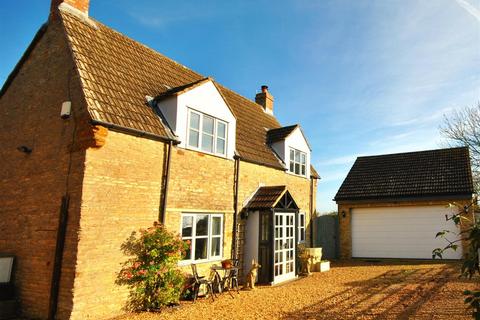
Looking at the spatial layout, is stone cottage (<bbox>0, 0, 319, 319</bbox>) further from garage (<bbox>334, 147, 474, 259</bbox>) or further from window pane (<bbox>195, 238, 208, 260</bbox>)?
garage (<bbox>334, 147, 474, 259</bbox>)

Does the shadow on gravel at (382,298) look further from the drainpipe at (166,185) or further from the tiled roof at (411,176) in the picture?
the tiled roof at (411,176)

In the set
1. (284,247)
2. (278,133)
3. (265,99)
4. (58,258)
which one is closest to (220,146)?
(284,247)

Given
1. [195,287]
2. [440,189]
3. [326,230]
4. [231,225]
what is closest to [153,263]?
[195,287]

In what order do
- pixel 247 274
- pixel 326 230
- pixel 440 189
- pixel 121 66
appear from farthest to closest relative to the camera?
pixel 326 230 < pixel 440 189 < pixel 247 274 < pixel 121 66

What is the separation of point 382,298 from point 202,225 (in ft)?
18.9

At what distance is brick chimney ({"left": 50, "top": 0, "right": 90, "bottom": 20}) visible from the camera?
1090cm

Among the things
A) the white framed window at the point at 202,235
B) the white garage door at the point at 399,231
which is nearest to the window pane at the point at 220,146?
the white framed window at the point at 202,235

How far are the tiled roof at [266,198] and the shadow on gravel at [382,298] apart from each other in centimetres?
388

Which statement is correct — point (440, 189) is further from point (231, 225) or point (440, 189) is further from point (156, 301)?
point (156, 301)

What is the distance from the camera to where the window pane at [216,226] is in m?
12.0

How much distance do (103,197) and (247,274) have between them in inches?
237

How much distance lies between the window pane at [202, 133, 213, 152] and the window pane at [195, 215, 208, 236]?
2252 millimetres

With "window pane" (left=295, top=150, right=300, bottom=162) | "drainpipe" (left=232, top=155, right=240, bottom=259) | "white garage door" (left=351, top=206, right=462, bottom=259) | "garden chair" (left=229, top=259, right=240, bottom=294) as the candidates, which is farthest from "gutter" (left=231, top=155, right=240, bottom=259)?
"white garage door" (left=351, top=206, right=462, bottom=259)

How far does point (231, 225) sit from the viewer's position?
41.7 ft
